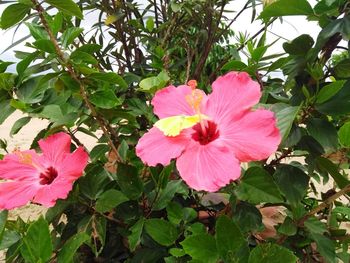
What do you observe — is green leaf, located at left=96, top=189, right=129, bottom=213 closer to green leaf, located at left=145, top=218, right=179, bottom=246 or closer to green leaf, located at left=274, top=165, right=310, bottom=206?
green leaf, located at left=145, top=218, right=179, bottom=246

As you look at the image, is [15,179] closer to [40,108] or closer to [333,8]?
[40,108]

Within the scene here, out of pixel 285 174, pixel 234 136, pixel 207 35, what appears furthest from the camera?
pixel 207 35

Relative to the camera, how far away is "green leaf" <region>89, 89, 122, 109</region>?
69 cm

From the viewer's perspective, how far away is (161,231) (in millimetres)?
713

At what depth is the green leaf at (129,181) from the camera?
703 millimetres

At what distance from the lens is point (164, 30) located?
1.50 m

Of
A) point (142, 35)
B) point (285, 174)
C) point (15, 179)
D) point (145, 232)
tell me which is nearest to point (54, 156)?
point (15, 179)

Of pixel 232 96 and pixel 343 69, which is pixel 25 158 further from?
pixel 343 69

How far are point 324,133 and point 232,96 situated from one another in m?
0.16

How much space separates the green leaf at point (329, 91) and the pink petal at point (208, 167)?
189 millimetres

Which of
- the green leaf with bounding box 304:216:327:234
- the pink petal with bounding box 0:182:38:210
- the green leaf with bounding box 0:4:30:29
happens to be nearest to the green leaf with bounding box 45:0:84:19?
the green leaf with bounding box 0:4:30:29

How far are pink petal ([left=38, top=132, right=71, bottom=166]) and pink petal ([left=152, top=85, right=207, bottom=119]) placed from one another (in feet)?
0.61

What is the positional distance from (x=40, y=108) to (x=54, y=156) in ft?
0.40

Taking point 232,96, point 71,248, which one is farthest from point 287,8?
point 71,248
